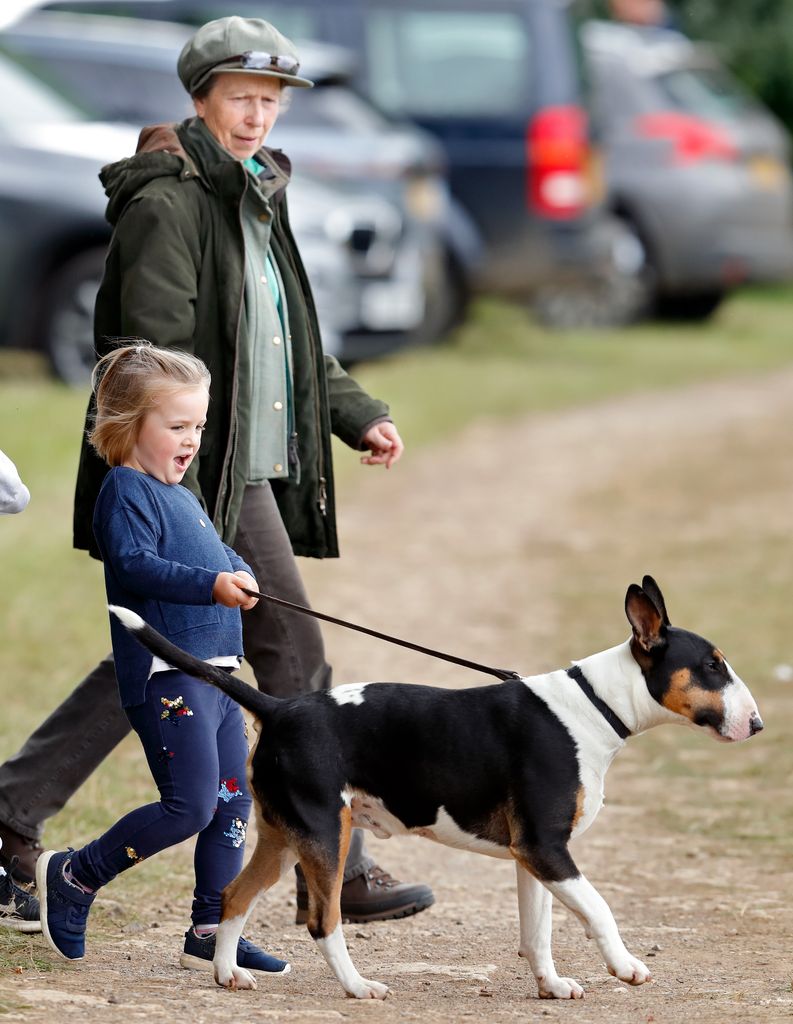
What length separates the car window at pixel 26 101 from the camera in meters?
11.6

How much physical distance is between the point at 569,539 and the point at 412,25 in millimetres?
6038

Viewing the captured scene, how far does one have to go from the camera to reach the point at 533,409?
1371cm

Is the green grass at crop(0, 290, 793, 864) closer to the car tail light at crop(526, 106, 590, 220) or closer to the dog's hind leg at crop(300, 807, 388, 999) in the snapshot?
the dog's hind leg at crop(300, 807, 388, 999)

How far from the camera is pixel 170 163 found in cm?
435

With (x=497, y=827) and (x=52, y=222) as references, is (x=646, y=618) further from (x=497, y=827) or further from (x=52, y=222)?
(x=52, y=222)

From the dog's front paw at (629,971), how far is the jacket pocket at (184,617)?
1.08 metres

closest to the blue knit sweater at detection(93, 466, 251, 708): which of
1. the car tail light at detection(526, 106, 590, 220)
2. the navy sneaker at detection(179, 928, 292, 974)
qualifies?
the navy sneaker at detection(179, 928, 292, 974)

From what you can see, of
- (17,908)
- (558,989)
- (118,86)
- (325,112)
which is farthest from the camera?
(325,112)

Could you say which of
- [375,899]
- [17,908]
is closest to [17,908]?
[17,908]

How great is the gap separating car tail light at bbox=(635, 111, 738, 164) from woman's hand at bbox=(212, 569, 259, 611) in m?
13.8

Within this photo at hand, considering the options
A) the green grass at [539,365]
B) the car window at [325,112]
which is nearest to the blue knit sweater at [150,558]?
the green grass at [539,365]

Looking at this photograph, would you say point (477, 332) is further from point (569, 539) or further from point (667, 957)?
point (667, 957)

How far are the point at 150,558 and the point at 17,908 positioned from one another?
1.02m

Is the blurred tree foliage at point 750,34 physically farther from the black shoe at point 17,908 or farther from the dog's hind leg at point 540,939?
the dog's hind leg at point 540,939
